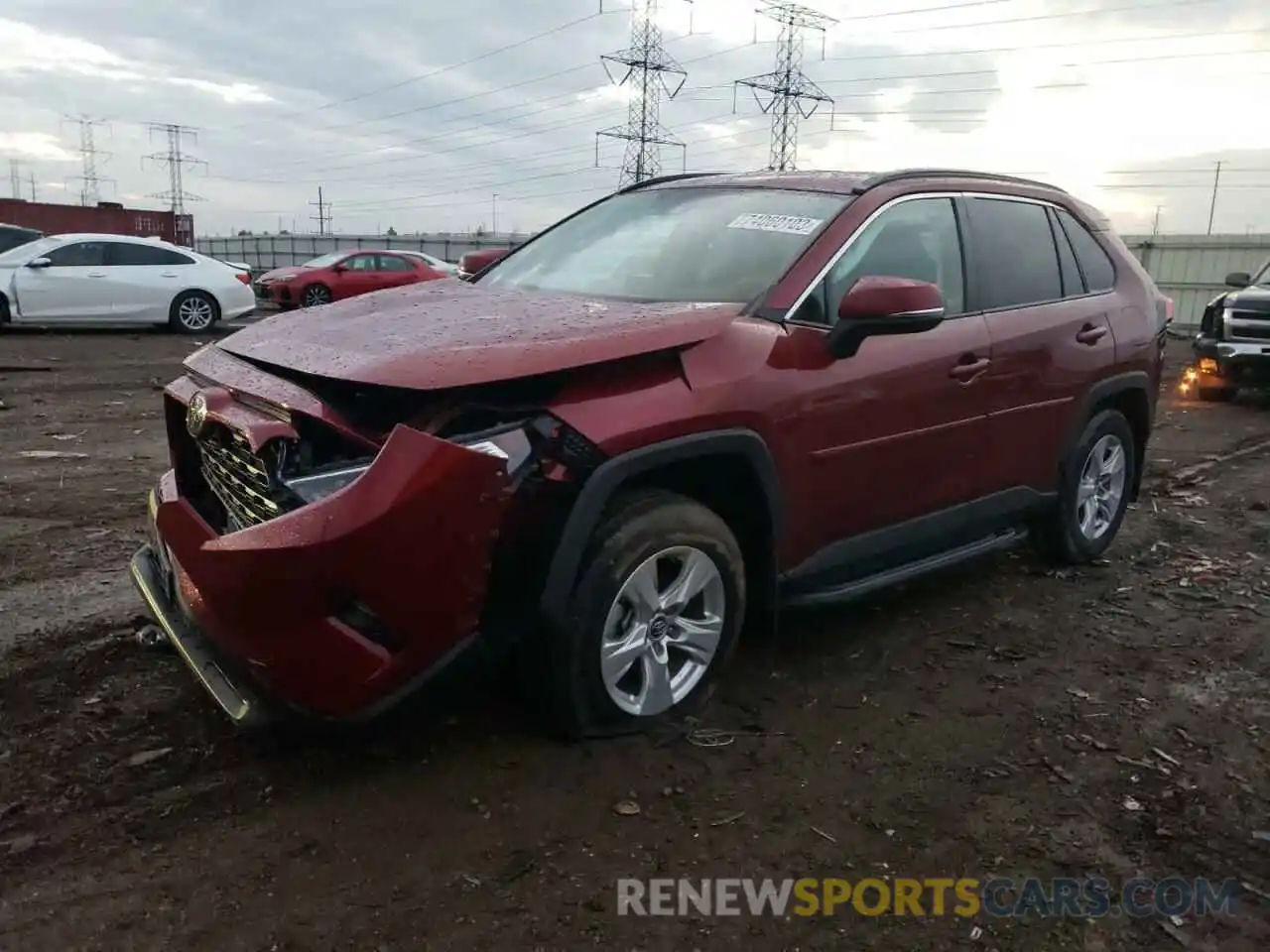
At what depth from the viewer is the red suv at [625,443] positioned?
261cm

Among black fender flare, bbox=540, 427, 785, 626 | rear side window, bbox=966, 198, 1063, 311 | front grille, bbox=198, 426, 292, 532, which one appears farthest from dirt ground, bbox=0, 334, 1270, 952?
rear side window, bbox=966, 198, 1063, 311

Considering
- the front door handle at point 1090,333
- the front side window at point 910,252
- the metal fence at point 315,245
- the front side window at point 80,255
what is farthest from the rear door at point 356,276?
the front side window at point 910,252

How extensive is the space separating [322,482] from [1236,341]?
11.5m

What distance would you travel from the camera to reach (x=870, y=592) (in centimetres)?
381

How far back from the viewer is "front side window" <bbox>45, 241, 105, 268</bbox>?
14500mm

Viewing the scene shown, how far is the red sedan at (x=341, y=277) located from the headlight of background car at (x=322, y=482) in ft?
61.4

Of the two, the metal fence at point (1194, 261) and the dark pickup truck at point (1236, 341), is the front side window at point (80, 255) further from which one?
the dark pickup truck at point (1236, 341)

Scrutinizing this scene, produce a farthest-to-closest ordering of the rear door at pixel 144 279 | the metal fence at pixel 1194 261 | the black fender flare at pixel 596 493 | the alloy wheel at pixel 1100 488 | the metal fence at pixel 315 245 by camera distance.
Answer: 1. the metal fence at pixel 315 245
2. the metal fence at pixel 1194 261
3. the rear door at pixel 144 279
4. the alloy wheel at pixel 1100 488
5. the black fender flare at pixel 596 493

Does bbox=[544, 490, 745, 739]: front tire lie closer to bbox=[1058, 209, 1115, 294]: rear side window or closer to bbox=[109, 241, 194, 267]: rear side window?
bbox=[1058, 209, 1115, 294]: rear side window

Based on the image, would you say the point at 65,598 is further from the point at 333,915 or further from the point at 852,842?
the point at 852,842

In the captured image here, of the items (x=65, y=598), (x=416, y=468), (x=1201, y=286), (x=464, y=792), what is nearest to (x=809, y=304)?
(x=416, y=468)

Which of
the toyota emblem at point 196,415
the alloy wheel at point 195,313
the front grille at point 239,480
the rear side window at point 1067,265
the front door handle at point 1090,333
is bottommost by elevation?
the alloy wheel at point 195,313

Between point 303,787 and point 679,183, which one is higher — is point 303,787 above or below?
below

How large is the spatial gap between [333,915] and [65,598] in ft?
8.31
